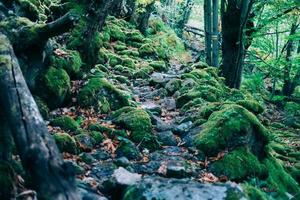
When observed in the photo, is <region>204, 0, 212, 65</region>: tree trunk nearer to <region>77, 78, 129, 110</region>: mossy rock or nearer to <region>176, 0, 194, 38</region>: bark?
<region>77, 78, 129, 110</region>: mossy rock

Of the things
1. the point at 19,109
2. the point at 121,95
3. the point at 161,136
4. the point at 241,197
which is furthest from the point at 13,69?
the point at 121,95

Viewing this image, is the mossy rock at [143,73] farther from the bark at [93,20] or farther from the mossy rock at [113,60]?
the bark at [93,20]

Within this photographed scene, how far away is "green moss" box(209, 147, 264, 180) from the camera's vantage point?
5.85 m

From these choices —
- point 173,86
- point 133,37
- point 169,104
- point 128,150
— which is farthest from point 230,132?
point 133,37

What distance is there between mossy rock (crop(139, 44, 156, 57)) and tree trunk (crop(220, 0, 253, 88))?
4136 mm

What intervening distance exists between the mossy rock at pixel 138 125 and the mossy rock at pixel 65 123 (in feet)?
2.87

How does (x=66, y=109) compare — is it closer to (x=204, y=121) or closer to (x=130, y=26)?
(x=204, y=121)

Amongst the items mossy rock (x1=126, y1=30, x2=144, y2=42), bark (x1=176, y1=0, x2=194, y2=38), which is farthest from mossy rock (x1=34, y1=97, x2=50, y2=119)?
bark (x1=176, y1=0, x2=194, y2=38)

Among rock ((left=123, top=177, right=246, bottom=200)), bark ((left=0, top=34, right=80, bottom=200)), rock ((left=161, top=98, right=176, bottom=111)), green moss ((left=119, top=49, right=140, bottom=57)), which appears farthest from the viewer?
green moss ((left=119, top=49, right=140, bottom=57))

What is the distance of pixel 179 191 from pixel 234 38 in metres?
8.18

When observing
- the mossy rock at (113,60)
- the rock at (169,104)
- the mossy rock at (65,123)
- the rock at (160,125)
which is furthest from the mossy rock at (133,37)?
the mossy rock at (65,123)

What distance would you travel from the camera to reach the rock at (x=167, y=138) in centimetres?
668

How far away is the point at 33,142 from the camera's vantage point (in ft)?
11.5

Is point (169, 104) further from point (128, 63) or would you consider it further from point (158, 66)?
point (158, 66)
